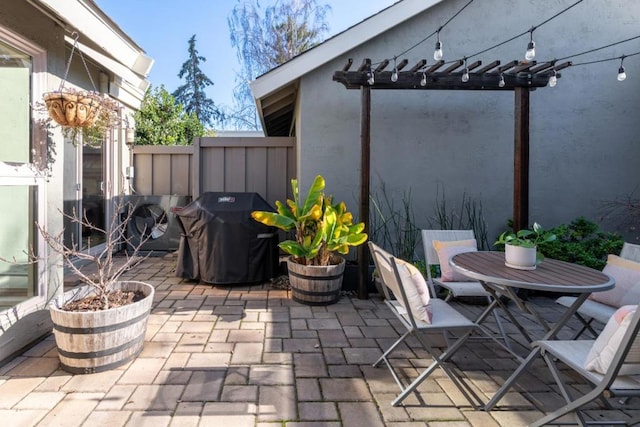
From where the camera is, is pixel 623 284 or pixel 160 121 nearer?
pixel 623 284

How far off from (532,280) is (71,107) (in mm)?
3373

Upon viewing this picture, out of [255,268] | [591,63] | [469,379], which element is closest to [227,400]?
[469,379]

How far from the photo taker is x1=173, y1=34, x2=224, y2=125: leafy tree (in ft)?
78.0

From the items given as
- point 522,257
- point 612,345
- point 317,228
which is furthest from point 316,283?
point 612,345

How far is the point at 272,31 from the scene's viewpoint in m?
14.8

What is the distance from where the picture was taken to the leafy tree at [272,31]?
47.2ft

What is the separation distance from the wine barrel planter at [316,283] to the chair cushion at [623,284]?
2.22 meters

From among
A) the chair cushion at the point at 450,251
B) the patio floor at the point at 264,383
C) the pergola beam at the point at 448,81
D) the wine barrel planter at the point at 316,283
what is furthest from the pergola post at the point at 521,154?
the wine barrel planter at the point at 316,283

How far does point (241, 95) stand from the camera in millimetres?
16625

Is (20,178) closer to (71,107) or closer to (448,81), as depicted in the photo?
(71,107)

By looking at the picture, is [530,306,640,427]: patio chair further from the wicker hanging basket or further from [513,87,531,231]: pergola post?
the wicker hanging basket

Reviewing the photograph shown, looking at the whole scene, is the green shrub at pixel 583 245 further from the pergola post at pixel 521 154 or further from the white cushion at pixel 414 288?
the white cushion at pixel 414 288

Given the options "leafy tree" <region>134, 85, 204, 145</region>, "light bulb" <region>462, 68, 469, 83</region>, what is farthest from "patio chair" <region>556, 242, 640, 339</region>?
"leafy tree" <region>134, 85, 204, 145</region>

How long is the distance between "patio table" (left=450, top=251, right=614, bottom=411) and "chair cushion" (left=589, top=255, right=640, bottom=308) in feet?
1.04
